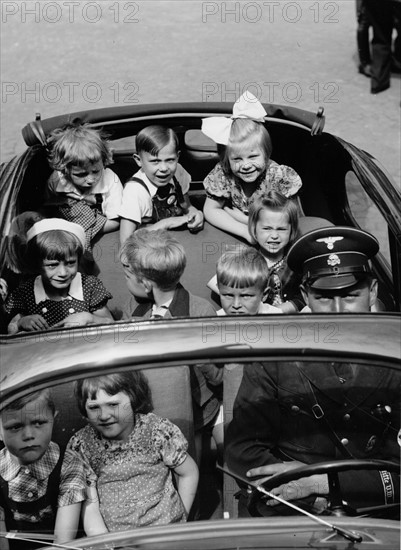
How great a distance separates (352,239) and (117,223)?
4.37ft

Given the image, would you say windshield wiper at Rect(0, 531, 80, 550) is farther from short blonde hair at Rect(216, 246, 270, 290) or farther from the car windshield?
short blonde hair at Rect(216, 246, 270, 290)

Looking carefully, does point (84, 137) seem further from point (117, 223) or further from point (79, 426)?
point (79, 426)

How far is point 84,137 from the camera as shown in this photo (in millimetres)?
4383

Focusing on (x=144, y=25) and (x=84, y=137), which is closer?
(x=84, y=137)

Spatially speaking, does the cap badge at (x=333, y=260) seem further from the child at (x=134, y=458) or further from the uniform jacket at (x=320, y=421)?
the child at (x=134, y=458)

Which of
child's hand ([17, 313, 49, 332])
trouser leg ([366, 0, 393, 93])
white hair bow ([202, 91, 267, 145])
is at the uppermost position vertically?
trouser leg ([366, 0, 393, 93])

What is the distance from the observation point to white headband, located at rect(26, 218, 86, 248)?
3887 mm

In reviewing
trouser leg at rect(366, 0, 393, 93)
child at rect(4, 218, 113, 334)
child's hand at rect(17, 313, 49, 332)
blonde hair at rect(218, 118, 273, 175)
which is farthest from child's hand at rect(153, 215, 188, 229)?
trouser leg at rect(366, 0, 393, 93)

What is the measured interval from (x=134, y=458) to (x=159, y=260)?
45.9 inches

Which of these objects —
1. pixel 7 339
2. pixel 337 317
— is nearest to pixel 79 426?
pixel 7 339

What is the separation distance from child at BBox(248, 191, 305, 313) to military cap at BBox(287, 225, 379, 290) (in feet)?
0.84

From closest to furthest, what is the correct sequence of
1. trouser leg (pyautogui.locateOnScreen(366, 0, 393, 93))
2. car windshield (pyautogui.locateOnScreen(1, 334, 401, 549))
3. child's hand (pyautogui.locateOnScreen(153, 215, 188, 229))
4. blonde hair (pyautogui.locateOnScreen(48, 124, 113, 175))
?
car windshield (pyautogui.locateOnScreen(1, 334, 401, 549)), blonde hair (pyautogui.locateOnScreen(48, 124, 113, 175)), child's hand (pyautogui.locateOnScreen(153, 215, 188, 229)), trouser leg (pyautogui.locateOnScreen(366, 0, 393, 93))

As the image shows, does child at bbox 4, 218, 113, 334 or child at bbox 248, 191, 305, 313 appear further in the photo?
child at bbox 248, 191, 305, 313

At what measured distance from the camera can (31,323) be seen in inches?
143
